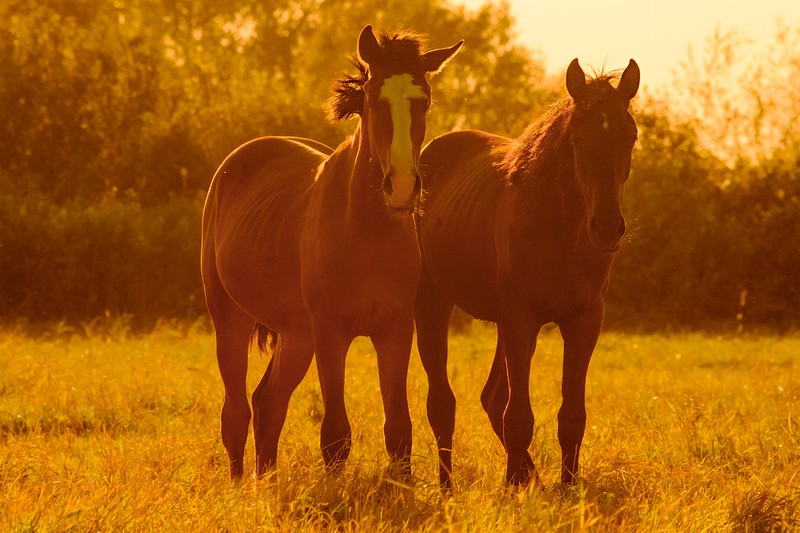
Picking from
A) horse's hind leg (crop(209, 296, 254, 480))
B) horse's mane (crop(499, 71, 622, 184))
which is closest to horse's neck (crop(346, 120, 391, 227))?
horse's mane (crop(499, 71, 622, 184))

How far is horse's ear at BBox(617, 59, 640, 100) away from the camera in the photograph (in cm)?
554

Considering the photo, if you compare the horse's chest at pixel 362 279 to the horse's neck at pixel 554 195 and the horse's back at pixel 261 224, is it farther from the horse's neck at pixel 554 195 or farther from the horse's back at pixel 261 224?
the horse's neck at pixel 554 195

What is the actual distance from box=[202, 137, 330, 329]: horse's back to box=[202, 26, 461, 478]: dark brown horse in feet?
0.04

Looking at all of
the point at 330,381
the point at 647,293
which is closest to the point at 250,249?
the point at 330,381

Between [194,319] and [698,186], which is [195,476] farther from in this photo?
[698,186]

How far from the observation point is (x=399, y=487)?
509 cm

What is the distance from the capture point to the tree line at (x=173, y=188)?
17.5 meters

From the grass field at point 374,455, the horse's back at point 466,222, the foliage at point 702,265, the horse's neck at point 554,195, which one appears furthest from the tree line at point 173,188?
the horse's neck at point 554,195

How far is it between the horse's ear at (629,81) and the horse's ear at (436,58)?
0.90 m

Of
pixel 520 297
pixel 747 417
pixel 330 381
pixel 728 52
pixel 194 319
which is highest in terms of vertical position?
pixel 728 52

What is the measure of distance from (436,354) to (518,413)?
1.17 meters

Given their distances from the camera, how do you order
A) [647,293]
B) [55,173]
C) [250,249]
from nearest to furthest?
[250,249] → [647,293] → [55,173]

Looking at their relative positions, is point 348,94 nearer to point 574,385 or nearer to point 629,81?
point 629,81

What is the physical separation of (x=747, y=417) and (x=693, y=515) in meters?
3.89
